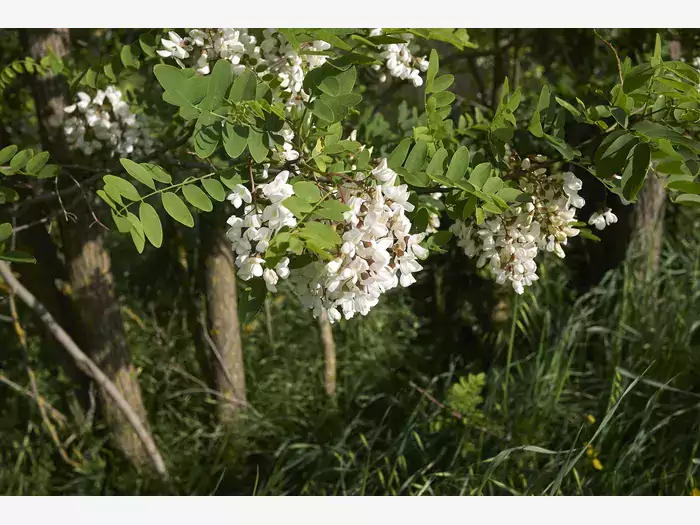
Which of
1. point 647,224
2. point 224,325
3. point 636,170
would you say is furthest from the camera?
point 647,224

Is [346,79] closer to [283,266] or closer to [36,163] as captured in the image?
[283,266]

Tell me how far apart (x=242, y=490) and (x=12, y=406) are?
3.57 ft

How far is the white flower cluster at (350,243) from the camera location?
1.06 metres

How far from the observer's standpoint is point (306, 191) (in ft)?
3.55

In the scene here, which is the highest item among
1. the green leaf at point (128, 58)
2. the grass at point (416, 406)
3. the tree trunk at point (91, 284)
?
the green leaf at point (128, 58)

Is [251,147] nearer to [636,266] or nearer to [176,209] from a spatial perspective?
[176,209]

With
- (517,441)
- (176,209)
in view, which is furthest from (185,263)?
(176,209)

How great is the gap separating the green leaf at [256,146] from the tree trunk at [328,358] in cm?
159

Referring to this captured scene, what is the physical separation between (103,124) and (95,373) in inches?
36.9

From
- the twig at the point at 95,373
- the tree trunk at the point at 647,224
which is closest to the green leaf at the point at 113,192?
the twig at the point at 95,373

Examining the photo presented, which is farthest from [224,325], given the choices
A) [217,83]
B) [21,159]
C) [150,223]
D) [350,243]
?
[350,243]

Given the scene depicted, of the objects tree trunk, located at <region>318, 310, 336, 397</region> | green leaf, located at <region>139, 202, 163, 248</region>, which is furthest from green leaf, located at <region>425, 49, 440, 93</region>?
tree trunk, located at <region>318, 310, 336, 397</region>

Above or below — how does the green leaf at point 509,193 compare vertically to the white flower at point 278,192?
below

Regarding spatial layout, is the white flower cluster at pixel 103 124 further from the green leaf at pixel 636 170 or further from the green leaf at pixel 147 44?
the green leaf at pixel 636 170
